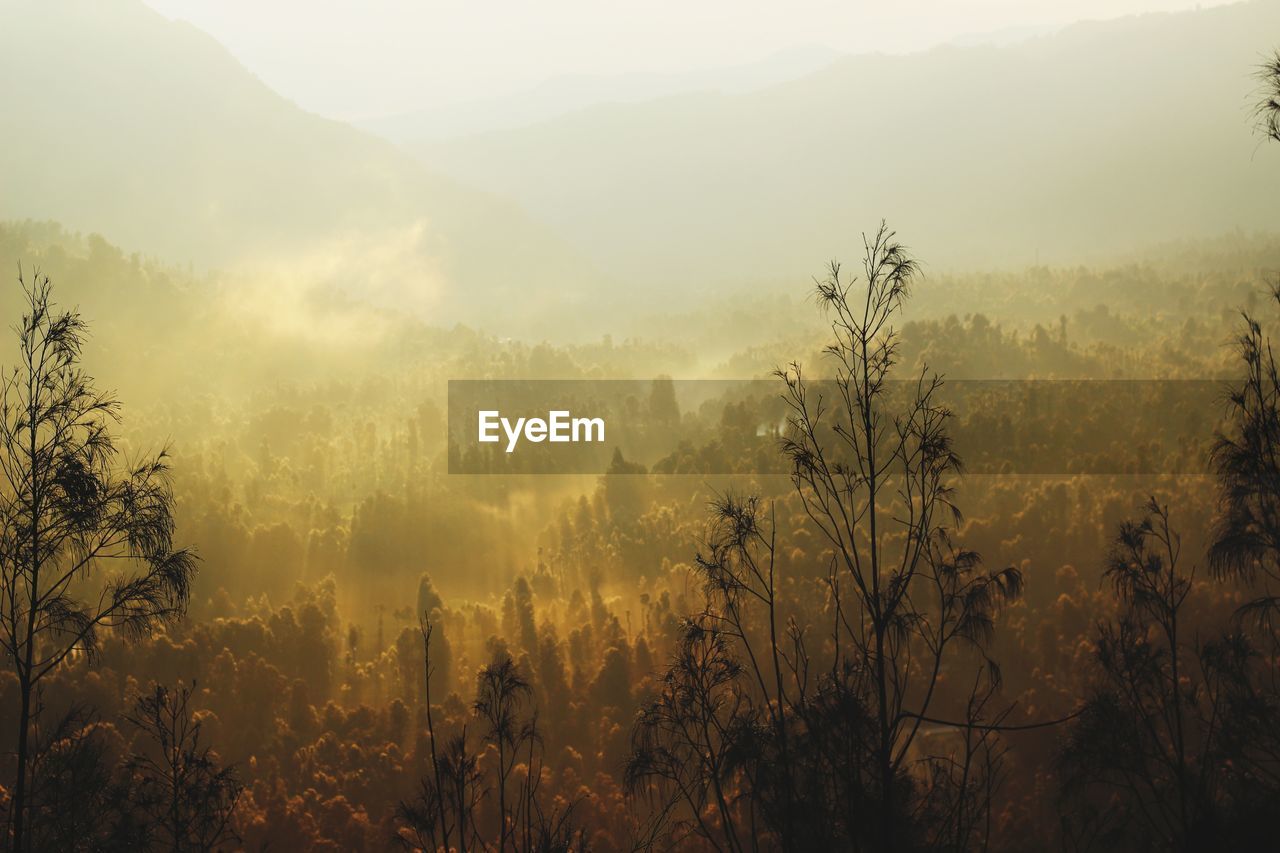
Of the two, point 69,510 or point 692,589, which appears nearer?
point 69,510

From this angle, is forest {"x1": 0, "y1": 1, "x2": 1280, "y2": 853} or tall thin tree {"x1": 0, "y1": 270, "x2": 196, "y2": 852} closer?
tall thin tree {"x1": 0, "y1": 270, "x2": 196, "y2": 852}

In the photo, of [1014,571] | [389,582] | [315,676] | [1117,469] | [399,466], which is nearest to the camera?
[1014,571]

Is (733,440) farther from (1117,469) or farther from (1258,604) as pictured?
(1258,604)

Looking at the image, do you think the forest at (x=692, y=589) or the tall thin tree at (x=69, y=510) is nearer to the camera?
the tall thin tree at (x=69, y=510)

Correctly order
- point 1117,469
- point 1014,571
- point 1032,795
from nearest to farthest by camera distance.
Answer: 1. point 1014,571
2. point 1032,795
3. point 1117,469

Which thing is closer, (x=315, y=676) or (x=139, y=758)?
(x=139, y=758)

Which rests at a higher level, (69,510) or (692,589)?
(69,510)

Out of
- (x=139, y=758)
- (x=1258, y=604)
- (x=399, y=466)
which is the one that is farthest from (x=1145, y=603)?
(x=399, y=466)

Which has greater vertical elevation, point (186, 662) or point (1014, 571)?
point (1014, 571)
